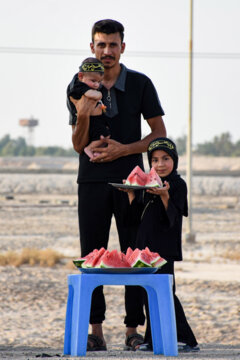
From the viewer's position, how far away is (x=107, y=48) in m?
6.02

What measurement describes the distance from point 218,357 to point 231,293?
915cm

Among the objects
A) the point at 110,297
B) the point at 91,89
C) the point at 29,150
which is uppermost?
the point at 29,150

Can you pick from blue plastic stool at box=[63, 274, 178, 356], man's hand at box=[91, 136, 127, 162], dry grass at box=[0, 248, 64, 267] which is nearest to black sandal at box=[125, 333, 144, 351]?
blue plastic stool at box=[63, 274, 178, 356]

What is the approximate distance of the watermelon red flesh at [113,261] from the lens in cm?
521

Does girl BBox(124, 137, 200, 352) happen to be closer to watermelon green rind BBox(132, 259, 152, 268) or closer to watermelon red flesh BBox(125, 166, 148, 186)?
watermelon red flesh BBox(125, 166, 148, 186)

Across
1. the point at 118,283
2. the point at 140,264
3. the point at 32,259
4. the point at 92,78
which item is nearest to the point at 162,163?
the point at 92,78

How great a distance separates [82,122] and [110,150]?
0.28m

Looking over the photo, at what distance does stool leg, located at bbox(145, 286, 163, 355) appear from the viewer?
5.45m

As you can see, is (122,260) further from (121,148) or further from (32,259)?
(32,259)

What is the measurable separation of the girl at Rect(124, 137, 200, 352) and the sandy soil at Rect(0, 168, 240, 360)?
0.87 feet

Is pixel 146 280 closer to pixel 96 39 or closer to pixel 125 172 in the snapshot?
pixel 125 172

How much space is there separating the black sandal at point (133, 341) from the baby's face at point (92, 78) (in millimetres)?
1794

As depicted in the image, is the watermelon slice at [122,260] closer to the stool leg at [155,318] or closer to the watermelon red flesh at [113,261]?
the watermelon red flesh at [113,261]

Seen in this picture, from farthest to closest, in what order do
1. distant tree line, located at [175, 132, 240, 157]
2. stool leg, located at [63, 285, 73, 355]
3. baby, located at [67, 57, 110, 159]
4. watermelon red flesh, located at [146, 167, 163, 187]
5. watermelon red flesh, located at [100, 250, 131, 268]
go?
distant tree line, located at [175, 132, 240, 157] → baby, located at [67, 57, 110, 159] → stool leg, located at [63, 285, 73, 355] → watermelon red flesh, located at [146, 167, 163, 187] → watermelon red flesh, located at [100, 250, 131, 268]
